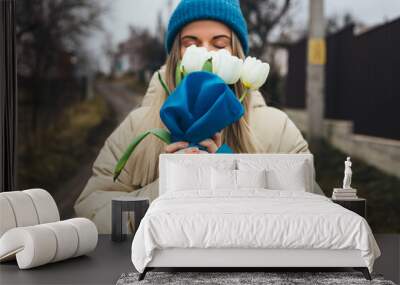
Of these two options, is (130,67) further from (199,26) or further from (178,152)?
(178,152)

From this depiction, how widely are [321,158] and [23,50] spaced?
283 cm

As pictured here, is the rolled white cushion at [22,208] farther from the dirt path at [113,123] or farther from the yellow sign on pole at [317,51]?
the yellow sign on pole at [317,51]

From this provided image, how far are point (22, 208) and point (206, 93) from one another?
1.51 m

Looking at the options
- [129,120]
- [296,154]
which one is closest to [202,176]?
[296,154]

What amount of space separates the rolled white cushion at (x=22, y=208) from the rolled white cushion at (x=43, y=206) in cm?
4

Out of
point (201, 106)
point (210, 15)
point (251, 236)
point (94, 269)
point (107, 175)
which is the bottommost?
point (94, 269)

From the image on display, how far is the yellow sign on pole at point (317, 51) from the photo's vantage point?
5.97 meters

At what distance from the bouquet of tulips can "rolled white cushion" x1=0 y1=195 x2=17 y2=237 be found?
1.17 m

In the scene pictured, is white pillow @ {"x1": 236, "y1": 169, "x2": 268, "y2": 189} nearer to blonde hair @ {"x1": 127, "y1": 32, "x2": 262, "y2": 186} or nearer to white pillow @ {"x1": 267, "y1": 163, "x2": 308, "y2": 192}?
white pillow @ {"x1": 267, "y1": 163, "x2": 308, "y2": 192}

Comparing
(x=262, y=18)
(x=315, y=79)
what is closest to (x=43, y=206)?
(x=262, y=18)

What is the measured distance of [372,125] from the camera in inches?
237

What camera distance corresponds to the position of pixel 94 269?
443 cm

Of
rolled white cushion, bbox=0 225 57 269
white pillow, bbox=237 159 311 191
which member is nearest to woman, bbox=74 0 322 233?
white pillow, bbox=237 159 311 191

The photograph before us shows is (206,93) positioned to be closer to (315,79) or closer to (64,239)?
(64,239)
